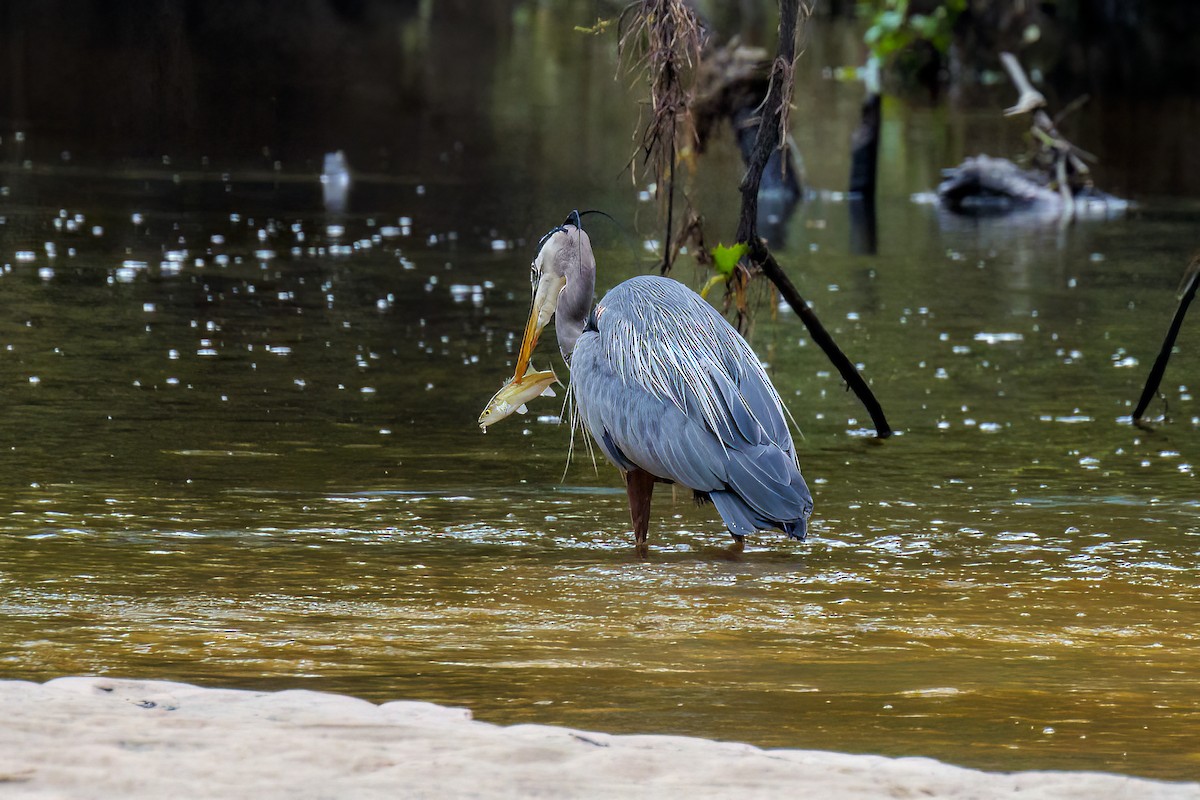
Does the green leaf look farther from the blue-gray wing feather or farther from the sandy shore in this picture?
the sandy shore

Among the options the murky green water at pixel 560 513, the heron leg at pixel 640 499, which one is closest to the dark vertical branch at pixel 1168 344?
the murky green water at pixel 560 513

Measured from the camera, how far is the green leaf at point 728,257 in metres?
9.62

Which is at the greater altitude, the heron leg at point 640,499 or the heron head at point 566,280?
the heron head at point 566,280

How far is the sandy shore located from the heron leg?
309 centimetres

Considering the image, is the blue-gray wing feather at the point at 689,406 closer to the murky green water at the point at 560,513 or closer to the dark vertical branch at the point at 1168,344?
the murky green water at the point at 560,513

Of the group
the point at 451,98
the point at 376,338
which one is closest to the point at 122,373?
the point at 376,338

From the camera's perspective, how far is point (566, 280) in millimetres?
8273

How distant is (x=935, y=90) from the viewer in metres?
47.3

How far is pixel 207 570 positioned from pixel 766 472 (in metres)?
2.19

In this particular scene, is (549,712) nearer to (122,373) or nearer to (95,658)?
(95,658)

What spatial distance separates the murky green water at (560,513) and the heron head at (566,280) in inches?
35.4

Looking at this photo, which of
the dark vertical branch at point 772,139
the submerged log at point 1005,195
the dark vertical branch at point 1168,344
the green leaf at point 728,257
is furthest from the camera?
the submerged log at point 1005,195

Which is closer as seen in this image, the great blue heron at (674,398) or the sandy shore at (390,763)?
the sandy shore at (390,763)

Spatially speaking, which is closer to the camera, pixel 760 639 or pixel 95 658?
pixel 95 658
